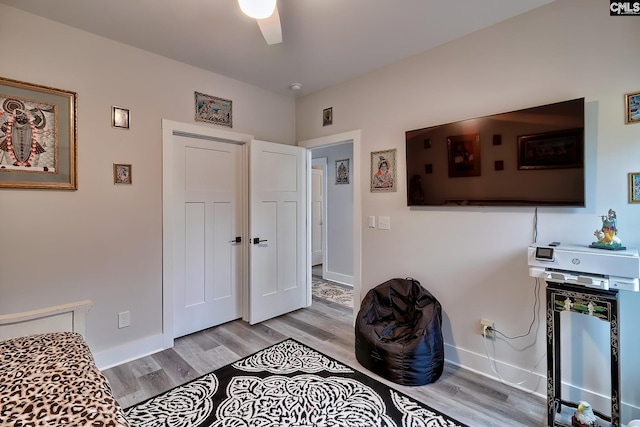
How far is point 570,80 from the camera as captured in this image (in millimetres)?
1906

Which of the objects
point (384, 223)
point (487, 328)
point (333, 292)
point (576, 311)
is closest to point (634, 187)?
point (576, 311)

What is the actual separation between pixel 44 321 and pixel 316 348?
1.94 meters

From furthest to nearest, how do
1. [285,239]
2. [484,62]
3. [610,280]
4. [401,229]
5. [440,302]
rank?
[285,239] → [401,229] → [440,302] → [484,62] → [610,280]

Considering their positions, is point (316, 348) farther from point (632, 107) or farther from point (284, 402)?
point (632, 107)

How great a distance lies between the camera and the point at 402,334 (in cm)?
232

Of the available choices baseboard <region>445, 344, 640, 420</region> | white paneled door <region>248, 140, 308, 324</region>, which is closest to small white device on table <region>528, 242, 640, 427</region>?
baseboard <region>445, 344, 640, 420</region>

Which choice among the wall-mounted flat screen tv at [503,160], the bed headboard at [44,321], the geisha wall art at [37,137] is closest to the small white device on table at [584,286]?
the wall-mounted flat screen tv at [503,160]

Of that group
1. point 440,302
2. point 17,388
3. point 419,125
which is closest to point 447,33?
point 419,125

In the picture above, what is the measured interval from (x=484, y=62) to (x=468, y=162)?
0.76m

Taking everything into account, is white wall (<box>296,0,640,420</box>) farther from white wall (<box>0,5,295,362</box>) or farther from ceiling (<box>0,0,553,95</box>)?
white wall (<box>0,5,295,362</box>)

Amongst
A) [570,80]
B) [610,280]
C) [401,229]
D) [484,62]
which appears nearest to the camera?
[610,280]

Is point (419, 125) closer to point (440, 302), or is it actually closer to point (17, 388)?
point (440, 302)

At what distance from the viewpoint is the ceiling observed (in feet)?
6.49

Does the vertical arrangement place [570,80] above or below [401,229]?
above
